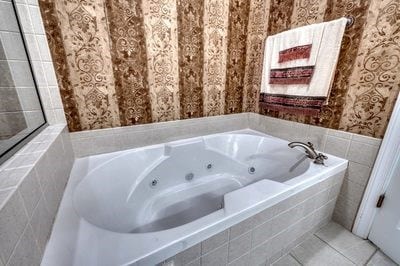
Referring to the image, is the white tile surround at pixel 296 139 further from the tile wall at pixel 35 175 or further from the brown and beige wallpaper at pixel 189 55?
the tile wall at pixel 35 175

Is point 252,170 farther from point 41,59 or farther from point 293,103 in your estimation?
point 41,59

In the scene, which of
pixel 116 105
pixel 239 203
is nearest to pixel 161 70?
pixel 116 105

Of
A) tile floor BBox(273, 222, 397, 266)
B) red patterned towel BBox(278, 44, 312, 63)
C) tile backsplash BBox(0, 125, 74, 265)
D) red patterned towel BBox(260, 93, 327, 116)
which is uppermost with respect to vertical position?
red patterned towel BBox(278, 44, 312, 63)

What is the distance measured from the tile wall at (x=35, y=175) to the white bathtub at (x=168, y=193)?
0.07 metres

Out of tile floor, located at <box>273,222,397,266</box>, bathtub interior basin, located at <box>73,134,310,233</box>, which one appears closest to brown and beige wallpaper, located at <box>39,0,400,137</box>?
bathtub interior basin, located at <box>73,134,310,233</box>

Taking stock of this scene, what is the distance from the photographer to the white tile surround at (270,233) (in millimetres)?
628

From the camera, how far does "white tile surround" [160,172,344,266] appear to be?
628mm

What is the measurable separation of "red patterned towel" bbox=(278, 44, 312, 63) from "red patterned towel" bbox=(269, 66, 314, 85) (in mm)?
72

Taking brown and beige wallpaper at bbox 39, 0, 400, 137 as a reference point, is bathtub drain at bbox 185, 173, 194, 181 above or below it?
below

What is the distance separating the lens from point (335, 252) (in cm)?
102

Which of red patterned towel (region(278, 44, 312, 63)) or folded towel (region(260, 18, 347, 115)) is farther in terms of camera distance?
red patterned towel (region(278, 44, 312, 63))

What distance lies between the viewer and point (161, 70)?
1268 millimetres

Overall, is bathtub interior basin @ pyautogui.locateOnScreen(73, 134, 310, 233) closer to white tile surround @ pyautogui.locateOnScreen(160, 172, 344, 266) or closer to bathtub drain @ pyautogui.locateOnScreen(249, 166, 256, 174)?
bathtub drain @ pyautogui.locateOnScreen(249, 166, 256, 174)

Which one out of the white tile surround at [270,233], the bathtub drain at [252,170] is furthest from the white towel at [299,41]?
the bathtub drain at [252,170]
